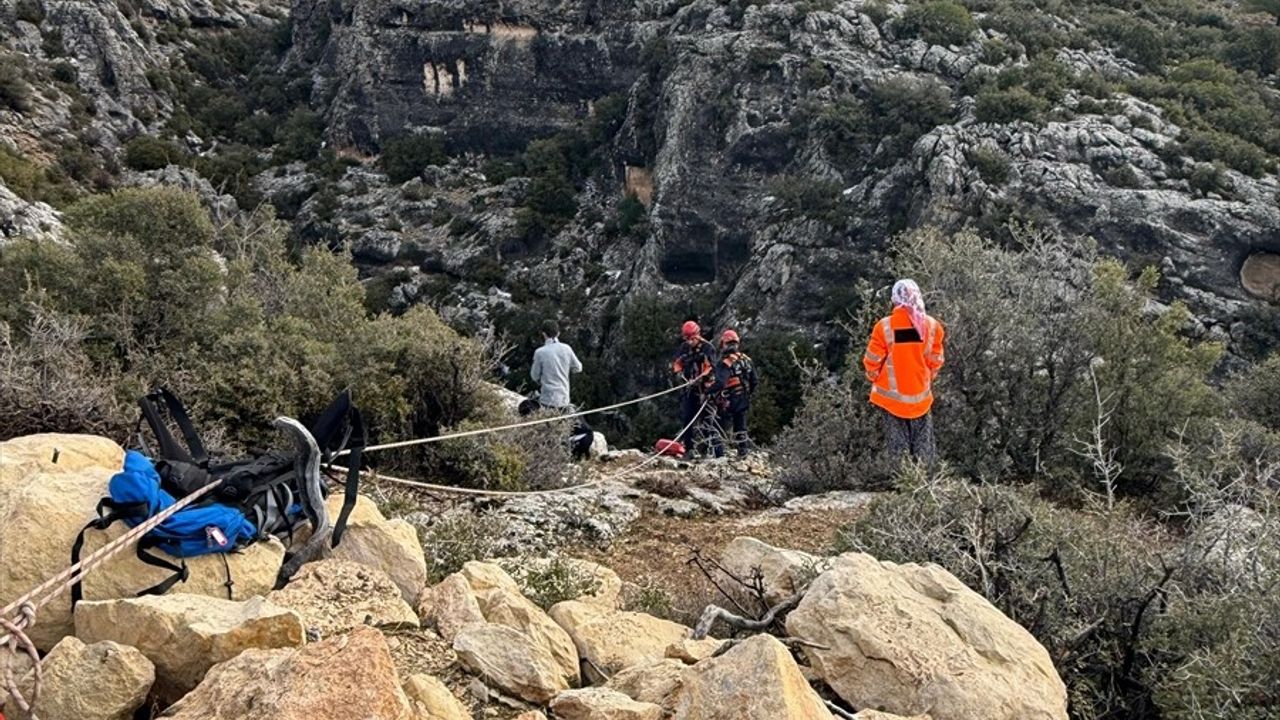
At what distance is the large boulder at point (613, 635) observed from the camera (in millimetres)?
3258

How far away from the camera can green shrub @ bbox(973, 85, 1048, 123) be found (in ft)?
86.8

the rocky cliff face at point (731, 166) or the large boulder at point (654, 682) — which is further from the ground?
the large boulder at point (654, 682)

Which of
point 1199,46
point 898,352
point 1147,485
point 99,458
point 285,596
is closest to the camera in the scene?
point 285,596

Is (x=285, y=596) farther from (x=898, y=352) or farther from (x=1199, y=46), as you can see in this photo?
(x=1199, y=46)

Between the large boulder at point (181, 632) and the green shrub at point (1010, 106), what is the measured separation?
27.3m

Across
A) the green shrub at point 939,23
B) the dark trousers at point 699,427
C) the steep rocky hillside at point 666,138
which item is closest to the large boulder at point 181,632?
the dark trousers at point 699,427

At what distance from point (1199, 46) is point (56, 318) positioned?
36213 mm

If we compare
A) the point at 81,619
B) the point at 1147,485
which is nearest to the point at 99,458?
the point at 81,619

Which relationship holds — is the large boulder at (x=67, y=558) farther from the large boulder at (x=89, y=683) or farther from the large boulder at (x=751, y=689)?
the large boulder at (x=751, y=689)

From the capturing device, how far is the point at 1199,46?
32.3m

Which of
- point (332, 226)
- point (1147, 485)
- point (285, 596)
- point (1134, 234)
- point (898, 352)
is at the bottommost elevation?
point (332, 226)

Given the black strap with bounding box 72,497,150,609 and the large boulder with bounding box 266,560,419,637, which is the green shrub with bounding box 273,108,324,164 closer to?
the black strap with bounding box 72,497,150,609

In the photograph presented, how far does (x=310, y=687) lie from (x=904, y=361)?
5.57 metres

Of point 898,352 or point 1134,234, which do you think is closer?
point 898,352
